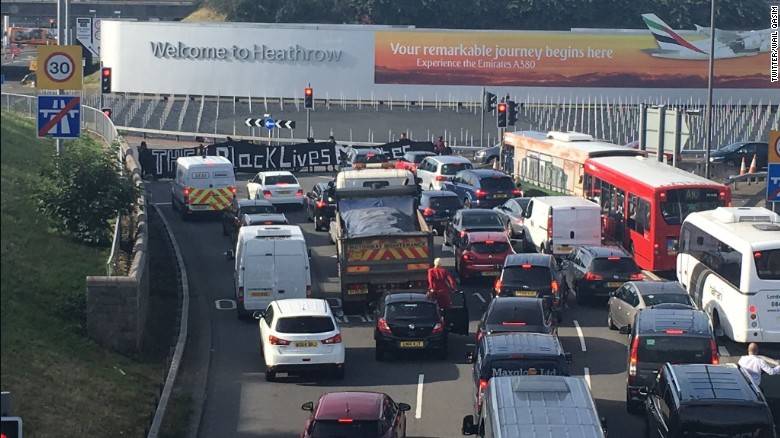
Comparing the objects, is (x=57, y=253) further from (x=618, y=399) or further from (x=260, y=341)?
(x=618, y=399)

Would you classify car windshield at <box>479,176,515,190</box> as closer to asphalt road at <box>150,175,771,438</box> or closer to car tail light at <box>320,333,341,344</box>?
asphalt road at <box>150,175,771,438</box>

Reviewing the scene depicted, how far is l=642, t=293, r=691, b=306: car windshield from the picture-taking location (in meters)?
27.2

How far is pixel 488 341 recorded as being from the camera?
849 inches

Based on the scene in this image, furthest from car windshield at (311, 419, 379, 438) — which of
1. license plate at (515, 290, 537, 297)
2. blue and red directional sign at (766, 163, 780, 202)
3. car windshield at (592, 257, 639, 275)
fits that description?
blue and red directional sign at (766, 163, 780, 202)

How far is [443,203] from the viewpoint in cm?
4225

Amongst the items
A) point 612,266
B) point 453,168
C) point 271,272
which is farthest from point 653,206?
point 453,168

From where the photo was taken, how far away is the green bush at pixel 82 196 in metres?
30.6

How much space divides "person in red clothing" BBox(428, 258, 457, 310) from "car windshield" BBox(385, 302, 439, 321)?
1.81 metres

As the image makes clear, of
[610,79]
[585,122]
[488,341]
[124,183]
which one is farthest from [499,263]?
[610,79]

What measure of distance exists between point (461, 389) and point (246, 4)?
89.2 meters

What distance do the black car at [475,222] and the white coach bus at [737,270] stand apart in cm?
688

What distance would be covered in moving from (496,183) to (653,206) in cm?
1088

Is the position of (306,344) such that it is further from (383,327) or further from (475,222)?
(475,222)

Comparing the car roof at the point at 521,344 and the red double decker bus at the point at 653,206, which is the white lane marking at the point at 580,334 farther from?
the car roof at the point at 521,344
